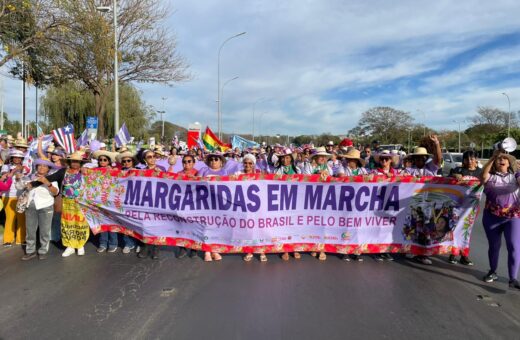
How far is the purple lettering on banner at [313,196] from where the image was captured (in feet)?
17.8

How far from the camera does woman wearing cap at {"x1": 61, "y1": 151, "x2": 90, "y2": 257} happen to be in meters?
5.82

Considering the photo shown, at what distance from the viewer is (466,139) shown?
7131cm

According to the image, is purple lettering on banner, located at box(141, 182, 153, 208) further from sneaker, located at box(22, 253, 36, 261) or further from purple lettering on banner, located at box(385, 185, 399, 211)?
purple lettering on banner, located at box(385, 185, 399, 211)

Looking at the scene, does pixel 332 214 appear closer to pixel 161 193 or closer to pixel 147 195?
pixel 161 193

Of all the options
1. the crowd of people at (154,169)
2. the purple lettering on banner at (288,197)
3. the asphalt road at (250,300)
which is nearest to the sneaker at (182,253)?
the crowd of people at (154,169)

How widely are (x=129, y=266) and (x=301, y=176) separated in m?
2.83

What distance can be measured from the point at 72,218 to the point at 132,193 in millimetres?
1068

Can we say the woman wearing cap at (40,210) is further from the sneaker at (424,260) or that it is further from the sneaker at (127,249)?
Answer: the sneaker at (424,260)

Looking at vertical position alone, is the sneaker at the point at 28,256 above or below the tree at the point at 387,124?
below

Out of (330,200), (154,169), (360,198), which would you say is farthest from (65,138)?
(360,198)

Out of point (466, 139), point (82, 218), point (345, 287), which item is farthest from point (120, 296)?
point (466, 139)

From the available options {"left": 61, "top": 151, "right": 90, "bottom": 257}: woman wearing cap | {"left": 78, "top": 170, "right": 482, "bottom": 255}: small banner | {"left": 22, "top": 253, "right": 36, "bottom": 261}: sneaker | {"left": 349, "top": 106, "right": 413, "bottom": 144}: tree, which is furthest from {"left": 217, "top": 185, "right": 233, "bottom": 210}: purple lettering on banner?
{"left": 349, "top": 106, "right": 413, "bottom": 144}: tree

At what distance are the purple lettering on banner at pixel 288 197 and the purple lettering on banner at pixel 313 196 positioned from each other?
0.18 m

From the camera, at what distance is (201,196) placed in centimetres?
550
